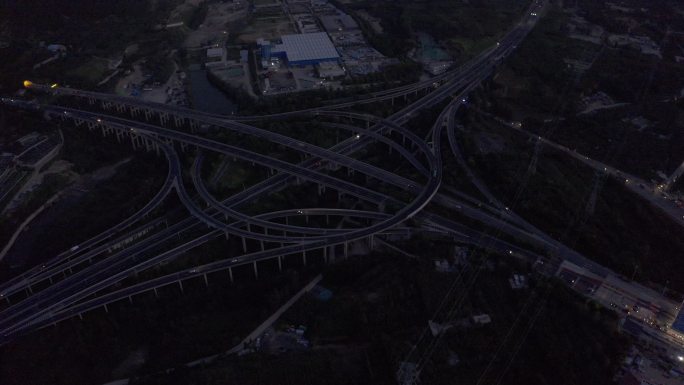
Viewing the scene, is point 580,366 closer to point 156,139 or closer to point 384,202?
point 384,202

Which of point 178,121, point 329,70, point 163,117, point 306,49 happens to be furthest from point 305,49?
point 163,117

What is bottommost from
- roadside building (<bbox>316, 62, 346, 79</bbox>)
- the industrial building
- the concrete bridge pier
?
the concrete bridge pier

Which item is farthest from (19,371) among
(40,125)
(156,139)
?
(40,125)

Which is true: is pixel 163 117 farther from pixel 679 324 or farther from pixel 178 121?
pixel 679 324

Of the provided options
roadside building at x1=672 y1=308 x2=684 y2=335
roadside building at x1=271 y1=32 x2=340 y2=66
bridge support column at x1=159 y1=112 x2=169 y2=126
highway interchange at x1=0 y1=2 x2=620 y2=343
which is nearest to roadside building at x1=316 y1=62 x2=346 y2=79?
roadside building at x1=271 y1=32 x2=340 y2=66

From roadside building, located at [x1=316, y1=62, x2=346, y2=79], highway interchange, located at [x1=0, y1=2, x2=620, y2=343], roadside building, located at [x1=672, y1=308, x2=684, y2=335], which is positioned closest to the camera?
roadside building, located at [x1=672, y1=308, x2=684, y2=335]

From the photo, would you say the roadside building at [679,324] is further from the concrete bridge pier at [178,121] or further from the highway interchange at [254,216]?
the concrete bridge pier at [178,121]

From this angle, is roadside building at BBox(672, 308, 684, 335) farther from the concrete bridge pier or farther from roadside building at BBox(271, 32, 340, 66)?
roadside building at BBox(271, 32, 340, 66)

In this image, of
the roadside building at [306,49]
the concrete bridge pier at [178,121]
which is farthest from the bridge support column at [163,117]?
the roadside building at [306,49]
